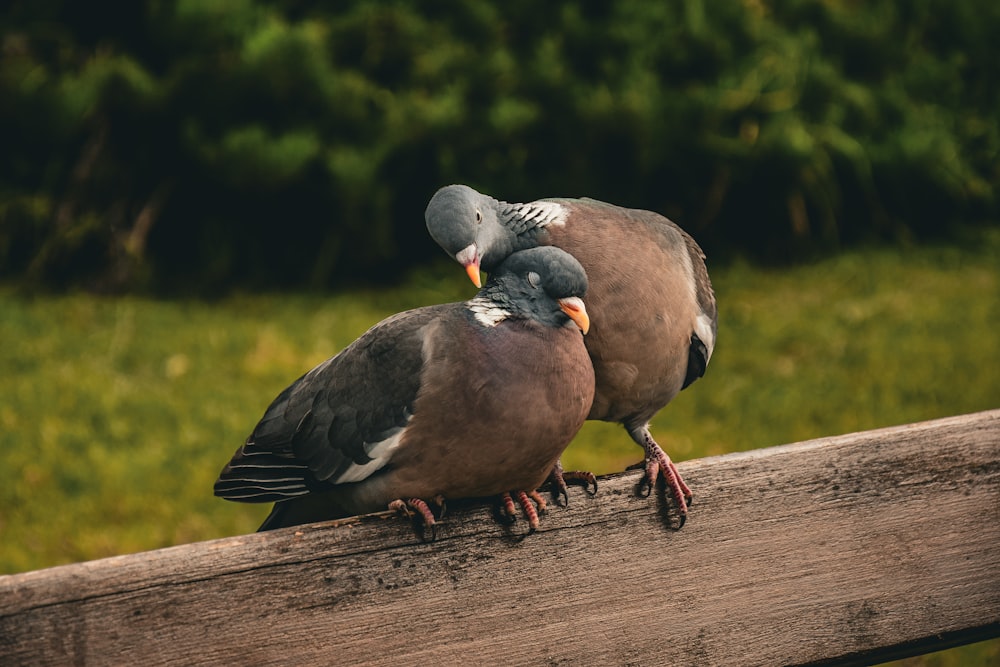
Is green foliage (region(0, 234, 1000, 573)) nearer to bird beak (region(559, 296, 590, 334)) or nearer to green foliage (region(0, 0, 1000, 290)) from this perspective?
green foliage (region(0, 0, 1000, 290))

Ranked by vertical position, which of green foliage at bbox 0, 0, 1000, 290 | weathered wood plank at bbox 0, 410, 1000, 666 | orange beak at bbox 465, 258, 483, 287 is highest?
orange beak at bbox 465, 258, 483, 287

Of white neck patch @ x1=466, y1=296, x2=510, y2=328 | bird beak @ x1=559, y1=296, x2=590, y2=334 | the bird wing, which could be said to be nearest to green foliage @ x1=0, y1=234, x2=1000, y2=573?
the bird wing

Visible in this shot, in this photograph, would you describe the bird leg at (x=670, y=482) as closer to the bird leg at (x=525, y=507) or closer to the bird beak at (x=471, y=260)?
the bird leg at (x=525, y=507)

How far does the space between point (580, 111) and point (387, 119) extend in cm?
101

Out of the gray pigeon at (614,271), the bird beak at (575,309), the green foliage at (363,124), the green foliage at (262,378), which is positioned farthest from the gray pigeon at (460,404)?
the green foliage at (363,124)

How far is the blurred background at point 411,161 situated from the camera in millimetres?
5383

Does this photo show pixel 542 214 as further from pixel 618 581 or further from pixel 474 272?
pixel 618 581

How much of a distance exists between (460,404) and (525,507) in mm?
192

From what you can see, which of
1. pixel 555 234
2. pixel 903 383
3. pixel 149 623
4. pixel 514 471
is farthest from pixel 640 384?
pixel 903 383

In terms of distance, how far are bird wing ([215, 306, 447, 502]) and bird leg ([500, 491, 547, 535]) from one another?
0.73 feet

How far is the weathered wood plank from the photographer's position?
143 centimetres

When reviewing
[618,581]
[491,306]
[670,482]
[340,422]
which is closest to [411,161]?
[340,422]

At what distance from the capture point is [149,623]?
1.42m

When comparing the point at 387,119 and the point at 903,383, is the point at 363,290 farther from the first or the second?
the point at 903,383
